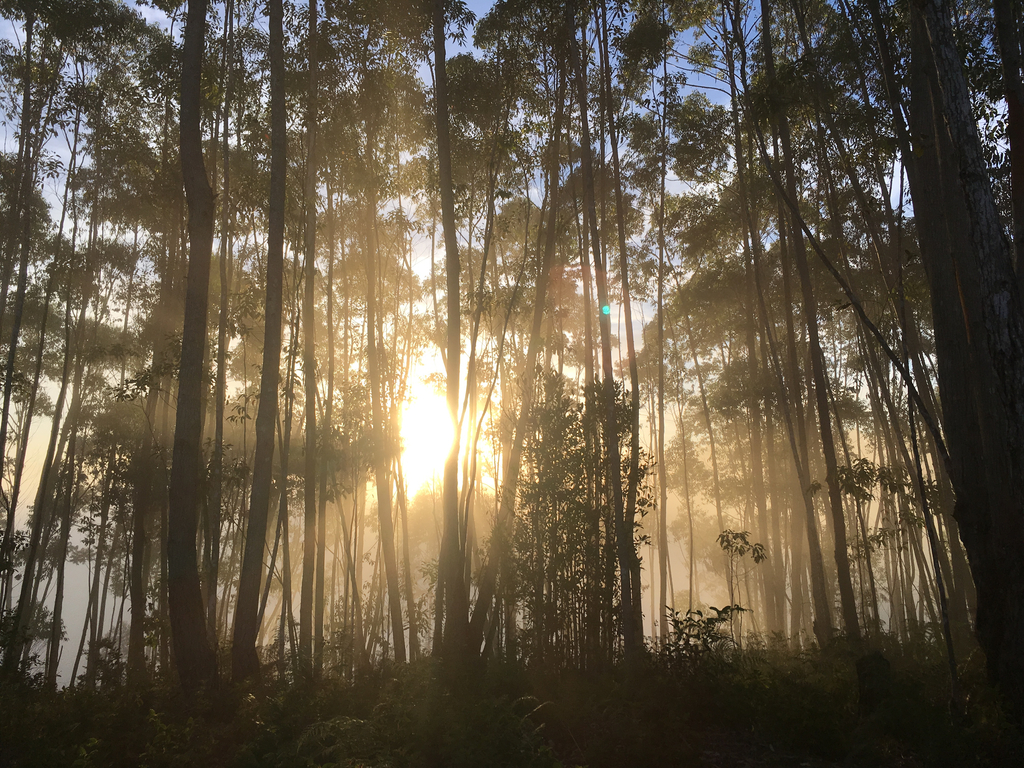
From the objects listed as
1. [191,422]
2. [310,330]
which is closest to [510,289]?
[310,330]

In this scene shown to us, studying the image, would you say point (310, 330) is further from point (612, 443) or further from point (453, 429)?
point (612, 443)

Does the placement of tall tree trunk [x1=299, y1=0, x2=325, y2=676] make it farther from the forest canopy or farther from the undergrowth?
the undergrowth

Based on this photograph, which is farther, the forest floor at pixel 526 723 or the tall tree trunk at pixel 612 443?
the tall tree trunk at pixel 612 443

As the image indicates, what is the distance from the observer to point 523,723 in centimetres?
486

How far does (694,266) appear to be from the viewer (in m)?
14.6

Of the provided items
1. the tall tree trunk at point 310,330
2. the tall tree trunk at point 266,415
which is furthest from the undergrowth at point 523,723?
the tall tree trunk at point 310,330

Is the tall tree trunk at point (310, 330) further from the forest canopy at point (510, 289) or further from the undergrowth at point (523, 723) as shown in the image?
the undergrowth at point (523, 723)

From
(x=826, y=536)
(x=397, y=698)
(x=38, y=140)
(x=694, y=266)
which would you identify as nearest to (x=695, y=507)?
(x=826, y=536)

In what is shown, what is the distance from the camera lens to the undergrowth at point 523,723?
444 centimetres

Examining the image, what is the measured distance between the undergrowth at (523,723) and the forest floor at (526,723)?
0.5 inches

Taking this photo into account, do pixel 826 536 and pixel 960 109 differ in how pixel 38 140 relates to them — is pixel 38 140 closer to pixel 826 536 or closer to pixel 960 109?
pixel 960 109

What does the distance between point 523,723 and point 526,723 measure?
50mm

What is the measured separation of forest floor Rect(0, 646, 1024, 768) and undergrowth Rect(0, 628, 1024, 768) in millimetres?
14

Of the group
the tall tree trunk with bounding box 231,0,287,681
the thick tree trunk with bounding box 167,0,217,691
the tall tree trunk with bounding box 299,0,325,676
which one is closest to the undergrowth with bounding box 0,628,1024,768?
the thick tree trunk with bounding box 167,0,217,691
